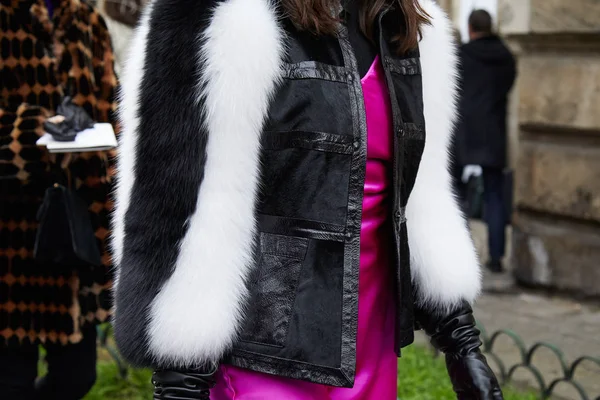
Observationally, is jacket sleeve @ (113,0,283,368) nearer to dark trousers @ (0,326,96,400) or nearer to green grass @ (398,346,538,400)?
dark trousers @ (0,326,96,400)

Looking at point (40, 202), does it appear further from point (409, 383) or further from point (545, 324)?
point (545, 324)

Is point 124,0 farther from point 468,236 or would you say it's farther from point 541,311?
point 468,236

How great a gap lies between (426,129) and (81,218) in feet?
4.53

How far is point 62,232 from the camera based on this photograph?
10.8 feet

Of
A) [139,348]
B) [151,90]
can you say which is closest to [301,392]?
[139,348]

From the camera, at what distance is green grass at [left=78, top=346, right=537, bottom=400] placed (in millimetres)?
4578

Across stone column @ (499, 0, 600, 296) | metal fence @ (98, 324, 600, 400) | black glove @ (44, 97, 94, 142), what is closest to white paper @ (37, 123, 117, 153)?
black glove @ (44, 97, 94, 142)

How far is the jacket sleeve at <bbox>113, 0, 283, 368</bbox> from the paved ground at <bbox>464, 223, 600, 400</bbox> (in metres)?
2.95

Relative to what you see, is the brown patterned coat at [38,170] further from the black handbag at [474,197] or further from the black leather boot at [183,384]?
the black handbag at [474,197]

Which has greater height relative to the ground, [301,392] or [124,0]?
[124,0]

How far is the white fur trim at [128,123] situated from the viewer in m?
2.12

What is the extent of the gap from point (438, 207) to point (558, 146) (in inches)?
174

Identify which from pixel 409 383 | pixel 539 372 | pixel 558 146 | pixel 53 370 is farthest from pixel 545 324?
pixel 53 370

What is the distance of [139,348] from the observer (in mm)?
2051
